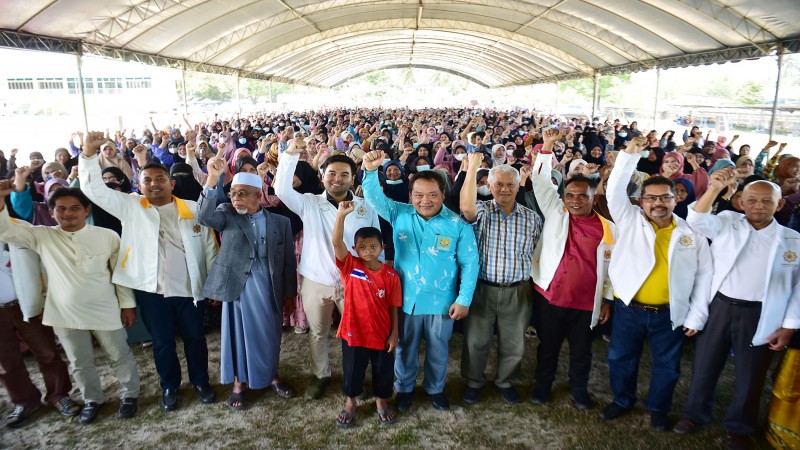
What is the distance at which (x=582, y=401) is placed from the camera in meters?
3.26

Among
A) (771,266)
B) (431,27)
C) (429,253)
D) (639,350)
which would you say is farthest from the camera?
(431,27)

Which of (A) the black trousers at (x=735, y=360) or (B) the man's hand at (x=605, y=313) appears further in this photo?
(B) the man's hand at (x=605, y=313)

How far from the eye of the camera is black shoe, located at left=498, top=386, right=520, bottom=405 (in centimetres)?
332

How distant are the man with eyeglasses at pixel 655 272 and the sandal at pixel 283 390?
2242 millimetres

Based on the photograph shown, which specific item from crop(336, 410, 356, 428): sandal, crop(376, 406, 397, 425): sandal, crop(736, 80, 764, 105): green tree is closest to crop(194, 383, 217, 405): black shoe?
crop(336, 410, 356, 428): sandal

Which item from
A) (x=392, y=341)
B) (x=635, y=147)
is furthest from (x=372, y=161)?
(x=635, y=147)

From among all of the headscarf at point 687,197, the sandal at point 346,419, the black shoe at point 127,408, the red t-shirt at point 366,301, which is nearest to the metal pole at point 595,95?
the headscarf at point 687,197

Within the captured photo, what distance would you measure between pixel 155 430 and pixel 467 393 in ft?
6.76

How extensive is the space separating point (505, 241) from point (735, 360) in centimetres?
147

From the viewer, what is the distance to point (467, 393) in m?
3.34

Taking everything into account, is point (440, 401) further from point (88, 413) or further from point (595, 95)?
point (595, 95)

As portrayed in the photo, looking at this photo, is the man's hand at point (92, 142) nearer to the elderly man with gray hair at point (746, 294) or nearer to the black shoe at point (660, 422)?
the elderly man with gray hair at point (746, 294)

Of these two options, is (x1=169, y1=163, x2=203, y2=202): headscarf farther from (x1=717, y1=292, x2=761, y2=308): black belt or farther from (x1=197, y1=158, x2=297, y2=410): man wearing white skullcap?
(x1=717, y1=292, x2=761, y2=308): black belt

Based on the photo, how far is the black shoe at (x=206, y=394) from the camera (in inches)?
130
